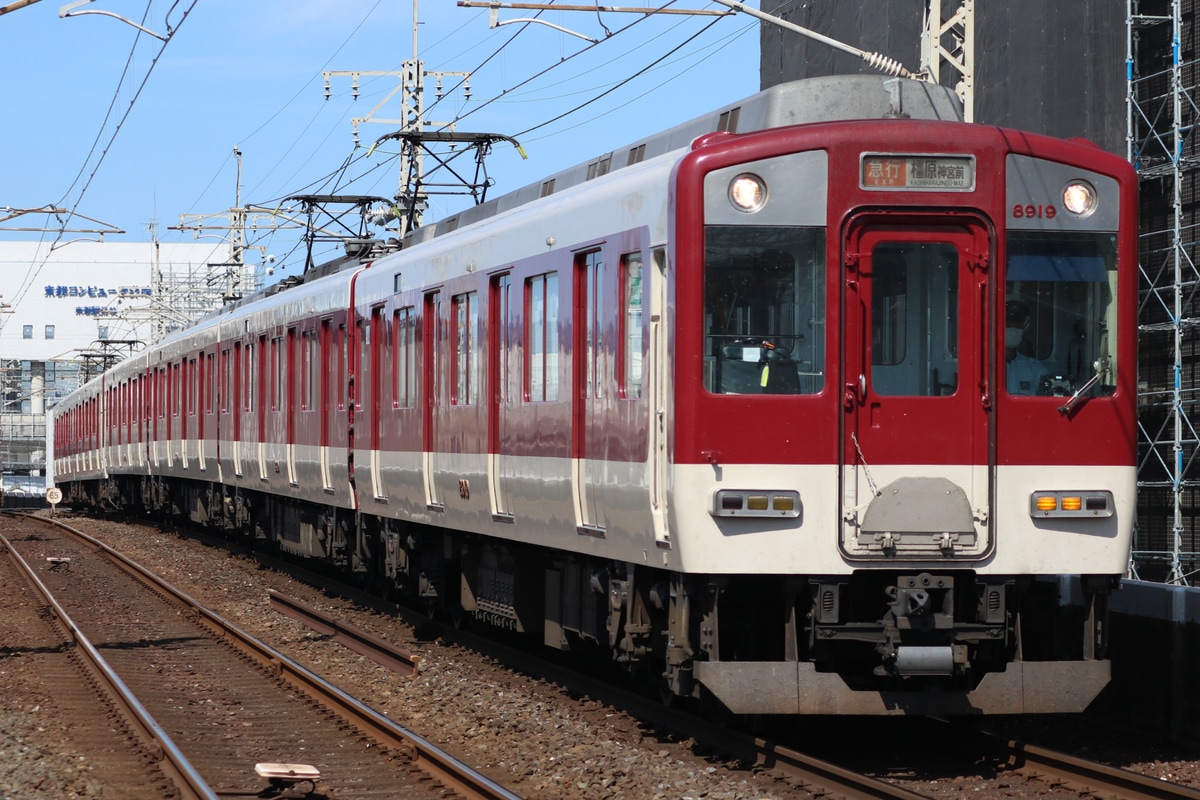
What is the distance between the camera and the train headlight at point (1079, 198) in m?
8.22

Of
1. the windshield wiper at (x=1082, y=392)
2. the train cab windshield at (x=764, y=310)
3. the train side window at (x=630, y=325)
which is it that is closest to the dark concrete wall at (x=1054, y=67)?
the train side window at (x=630, y=325)

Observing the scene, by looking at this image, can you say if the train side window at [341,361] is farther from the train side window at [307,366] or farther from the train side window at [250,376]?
the train side window at [250,376]

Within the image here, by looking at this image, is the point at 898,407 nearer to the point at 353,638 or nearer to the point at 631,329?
the point at 631,329

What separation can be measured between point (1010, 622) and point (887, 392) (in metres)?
1.29

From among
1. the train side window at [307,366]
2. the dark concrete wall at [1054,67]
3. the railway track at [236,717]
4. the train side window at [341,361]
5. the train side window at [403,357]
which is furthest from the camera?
the dark concrete wall at [1054,67]

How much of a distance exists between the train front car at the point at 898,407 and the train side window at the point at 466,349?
382cm

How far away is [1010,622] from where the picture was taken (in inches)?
322

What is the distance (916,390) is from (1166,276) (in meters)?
15.9

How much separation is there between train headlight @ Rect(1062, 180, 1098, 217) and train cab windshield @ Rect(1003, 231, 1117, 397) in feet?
0.43

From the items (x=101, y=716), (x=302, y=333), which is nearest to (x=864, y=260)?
(x=101, y=716)

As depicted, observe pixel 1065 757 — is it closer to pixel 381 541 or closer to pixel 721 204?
pixel 721 204

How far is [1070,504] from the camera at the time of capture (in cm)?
803

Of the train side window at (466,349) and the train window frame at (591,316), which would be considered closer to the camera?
the train window frame at (591,316)

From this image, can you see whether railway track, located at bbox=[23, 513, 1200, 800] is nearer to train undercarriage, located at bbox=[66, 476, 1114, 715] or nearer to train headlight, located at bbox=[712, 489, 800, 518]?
train undercarriage, located at bbox=[66, 476, 1114, 715]
